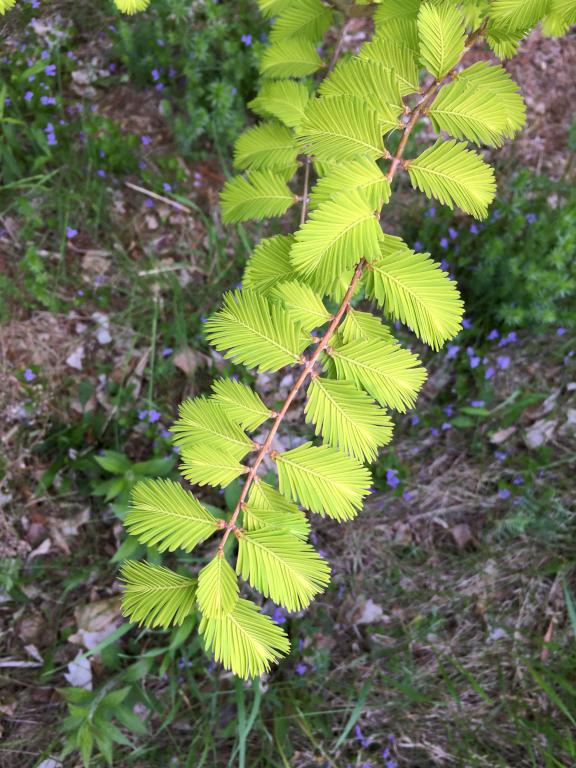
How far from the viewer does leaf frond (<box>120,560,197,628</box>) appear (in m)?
0.96

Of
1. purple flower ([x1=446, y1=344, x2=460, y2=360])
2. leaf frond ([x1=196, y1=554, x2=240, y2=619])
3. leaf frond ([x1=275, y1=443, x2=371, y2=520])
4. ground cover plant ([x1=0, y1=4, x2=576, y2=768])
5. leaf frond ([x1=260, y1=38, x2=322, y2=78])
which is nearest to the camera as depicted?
leaf frond ([x1=196, y1=554, x2=240, y2=619])

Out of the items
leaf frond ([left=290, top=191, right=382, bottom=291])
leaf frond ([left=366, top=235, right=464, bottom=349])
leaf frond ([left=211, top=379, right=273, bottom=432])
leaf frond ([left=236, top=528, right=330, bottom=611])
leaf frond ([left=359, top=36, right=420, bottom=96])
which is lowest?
leaf frond ([left=236, top=528, right=330, bottom=611])

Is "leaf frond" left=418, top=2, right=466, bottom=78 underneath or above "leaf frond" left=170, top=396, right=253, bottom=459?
above

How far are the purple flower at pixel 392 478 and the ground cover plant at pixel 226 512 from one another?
0.01 metres

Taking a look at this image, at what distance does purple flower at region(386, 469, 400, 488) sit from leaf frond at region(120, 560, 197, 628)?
1.68 m

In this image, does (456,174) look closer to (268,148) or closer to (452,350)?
(268,148)

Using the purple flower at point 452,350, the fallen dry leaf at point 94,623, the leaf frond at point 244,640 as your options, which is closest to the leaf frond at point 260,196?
the leaf frond at point 244,640

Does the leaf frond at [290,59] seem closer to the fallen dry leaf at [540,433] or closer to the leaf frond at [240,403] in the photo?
the leaf frond at [240,403]

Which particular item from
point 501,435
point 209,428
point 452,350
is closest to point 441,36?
point 209,428

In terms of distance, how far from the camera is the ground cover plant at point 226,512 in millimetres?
2301

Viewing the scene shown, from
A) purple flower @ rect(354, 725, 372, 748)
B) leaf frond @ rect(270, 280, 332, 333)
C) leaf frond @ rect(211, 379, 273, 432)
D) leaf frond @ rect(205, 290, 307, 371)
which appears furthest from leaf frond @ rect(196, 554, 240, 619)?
purple flower @ rect(354, 725, 372, 748)

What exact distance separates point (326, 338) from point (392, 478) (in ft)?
5.35

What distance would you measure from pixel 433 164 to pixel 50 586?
226 cm

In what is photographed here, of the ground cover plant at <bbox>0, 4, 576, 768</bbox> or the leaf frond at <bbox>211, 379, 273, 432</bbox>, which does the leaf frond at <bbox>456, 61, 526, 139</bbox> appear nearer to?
the leaf frond at <bbox>211, 379, 273, 432</bbox>
